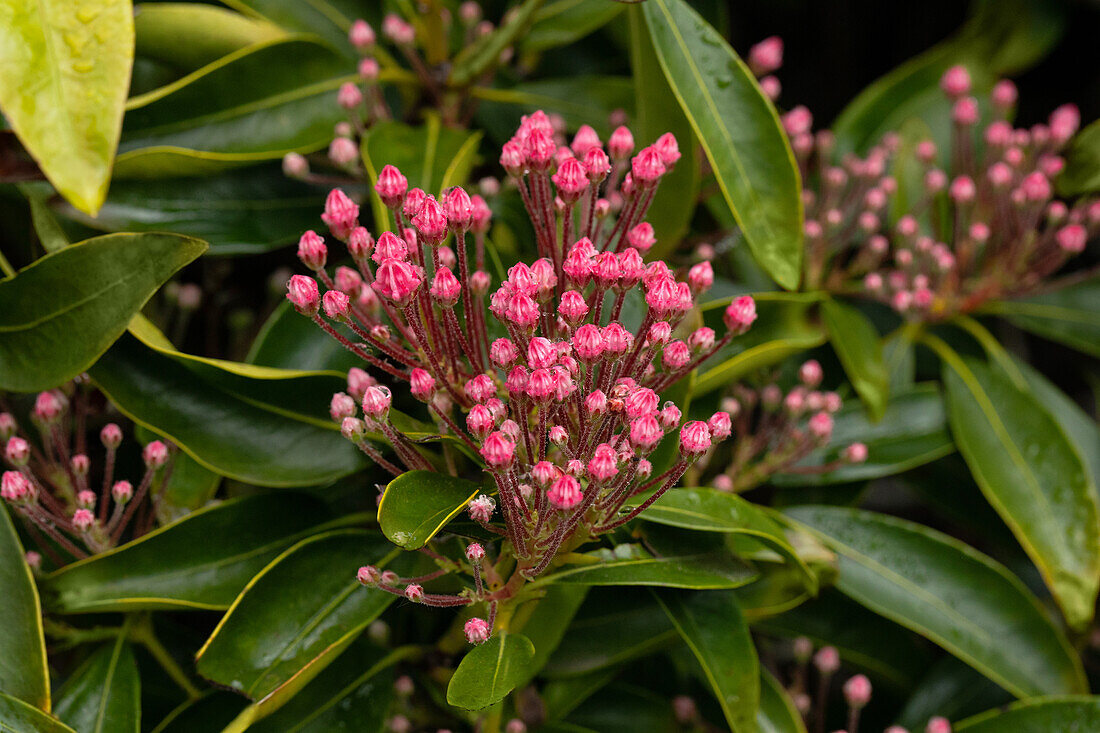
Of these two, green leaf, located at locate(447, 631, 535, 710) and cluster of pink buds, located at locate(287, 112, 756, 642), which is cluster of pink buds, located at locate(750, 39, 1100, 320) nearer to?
cluster of pink buds, located at locate(287, 112, 756, 642)

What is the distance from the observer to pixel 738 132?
97 centimetres

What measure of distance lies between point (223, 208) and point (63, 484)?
349 millimetres

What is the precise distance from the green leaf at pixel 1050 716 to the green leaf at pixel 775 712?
240mm

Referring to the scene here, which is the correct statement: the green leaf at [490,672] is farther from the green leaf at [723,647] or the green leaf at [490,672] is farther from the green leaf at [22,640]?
the green leaf at [22,640]

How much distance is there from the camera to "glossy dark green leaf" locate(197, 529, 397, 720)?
81 cm

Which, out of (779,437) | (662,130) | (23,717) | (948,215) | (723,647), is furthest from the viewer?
(948,215)

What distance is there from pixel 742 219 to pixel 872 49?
0.99m

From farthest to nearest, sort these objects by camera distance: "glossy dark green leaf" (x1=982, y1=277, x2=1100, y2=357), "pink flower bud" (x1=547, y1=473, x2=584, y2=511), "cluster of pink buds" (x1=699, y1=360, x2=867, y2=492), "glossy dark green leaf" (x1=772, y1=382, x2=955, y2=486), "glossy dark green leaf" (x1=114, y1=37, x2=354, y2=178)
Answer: "glossy dark green leaf" (x1=982, y1=277, x2=1100, y2=357), "glossy dark green leaf" (x1=772, y1=382, x2=955, y2=486), "cluster of pink buds" (x1=699, y1=360, x2=867, y2=492), "glossy dark green leaf" (x1=114, y1=37, x2=354, y2=178), "pink flower bud" (x1=547, y1=473, x2=584, y2=511)

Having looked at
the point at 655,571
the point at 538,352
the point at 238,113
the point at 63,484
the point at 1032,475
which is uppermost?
the point at 238,113

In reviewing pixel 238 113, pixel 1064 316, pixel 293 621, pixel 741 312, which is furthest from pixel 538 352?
pixel 1064 316

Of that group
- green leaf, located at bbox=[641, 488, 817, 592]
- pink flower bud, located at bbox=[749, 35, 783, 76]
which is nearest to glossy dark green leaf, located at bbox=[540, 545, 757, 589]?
green leaf, located at bbox=[641, 488, 817, 592]

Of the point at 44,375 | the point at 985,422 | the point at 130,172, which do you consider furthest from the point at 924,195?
the point at 44,375

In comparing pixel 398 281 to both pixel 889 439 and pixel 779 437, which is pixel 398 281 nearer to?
pixel 779 437

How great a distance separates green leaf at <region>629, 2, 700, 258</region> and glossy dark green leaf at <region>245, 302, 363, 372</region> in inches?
15.5
